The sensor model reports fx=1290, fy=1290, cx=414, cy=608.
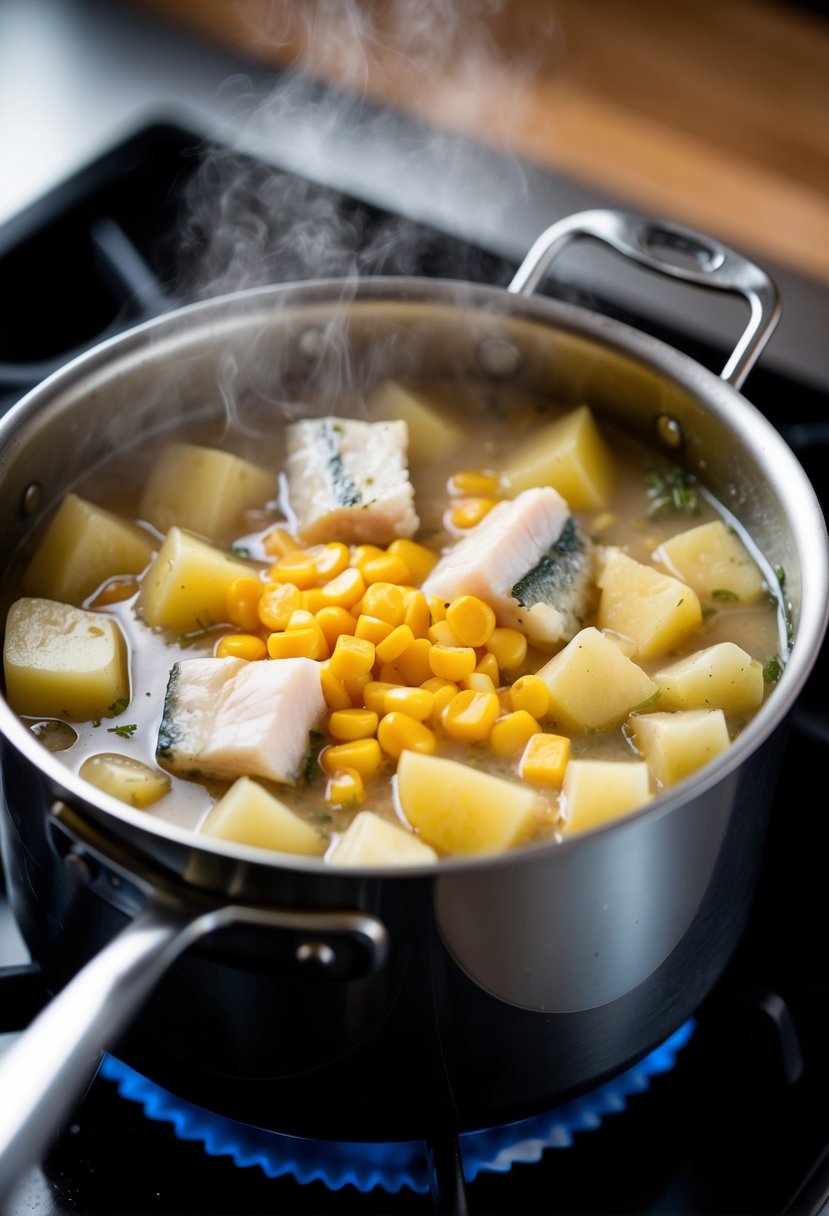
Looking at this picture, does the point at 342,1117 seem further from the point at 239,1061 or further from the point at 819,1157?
the point at 819,1157

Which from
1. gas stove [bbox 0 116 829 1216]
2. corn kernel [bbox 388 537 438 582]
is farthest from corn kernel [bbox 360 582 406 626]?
gas stove [bbox 0 116 829 1216]

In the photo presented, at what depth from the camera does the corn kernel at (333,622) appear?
1.83 m

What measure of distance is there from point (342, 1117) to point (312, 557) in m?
0.86

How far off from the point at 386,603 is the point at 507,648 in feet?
0.60

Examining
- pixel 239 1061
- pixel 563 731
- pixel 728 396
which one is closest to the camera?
pixel 239 1061

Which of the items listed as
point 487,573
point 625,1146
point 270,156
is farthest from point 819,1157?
point 270,156

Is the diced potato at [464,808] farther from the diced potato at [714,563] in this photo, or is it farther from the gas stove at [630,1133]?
the diced potato at [714,563]

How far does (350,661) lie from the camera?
175 cm

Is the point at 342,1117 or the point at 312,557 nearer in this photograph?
the point at 342,1117

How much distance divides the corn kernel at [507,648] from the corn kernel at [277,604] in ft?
0.94

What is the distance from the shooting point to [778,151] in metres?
2.90

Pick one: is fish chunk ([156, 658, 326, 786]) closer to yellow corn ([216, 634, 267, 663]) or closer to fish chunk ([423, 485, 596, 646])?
yellow corn ([216, 634, 267, 663])

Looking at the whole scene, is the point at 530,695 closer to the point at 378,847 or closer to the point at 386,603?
the point at 386,603

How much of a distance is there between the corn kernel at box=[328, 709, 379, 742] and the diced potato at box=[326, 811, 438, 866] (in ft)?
0.58
